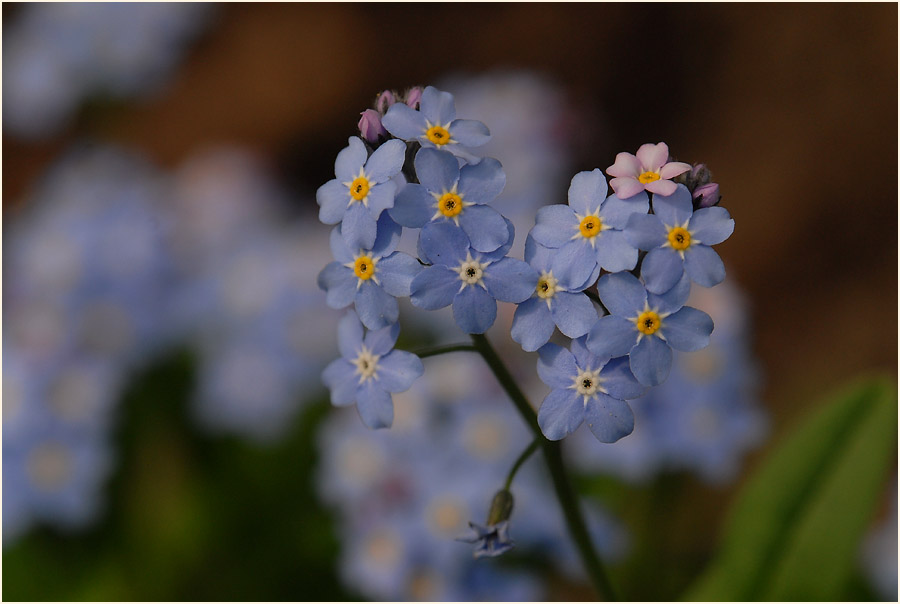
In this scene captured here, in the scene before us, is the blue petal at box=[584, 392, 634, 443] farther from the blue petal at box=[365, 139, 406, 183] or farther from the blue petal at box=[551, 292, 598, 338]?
the blue petal at box=[365, 139, 406, 183]

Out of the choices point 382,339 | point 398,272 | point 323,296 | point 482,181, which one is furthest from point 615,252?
point 323,296

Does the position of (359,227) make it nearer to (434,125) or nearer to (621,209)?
(434,125)

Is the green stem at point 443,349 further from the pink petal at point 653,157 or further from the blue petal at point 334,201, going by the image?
the pink petal at point 653,157

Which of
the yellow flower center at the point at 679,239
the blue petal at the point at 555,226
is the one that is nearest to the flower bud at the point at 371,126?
the blue petal at the point at 555,226

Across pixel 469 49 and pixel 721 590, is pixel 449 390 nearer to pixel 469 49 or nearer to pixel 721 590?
pixel 721 590

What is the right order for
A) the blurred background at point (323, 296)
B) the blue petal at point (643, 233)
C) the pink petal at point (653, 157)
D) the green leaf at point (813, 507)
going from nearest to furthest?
the blue petal at point (643, 233) < the pink petal at point (653, 157) < the green leaf at point (813, 507) < the blurred background at point (323, 296)

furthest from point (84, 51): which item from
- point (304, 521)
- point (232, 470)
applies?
point (304, 521)

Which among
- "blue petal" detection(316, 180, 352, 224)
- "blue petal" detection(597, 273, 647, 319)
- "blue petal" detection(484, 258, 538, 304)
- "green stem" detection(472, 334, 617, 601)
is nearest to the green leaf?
"green stem" detection(472, 334, 617, 601)
